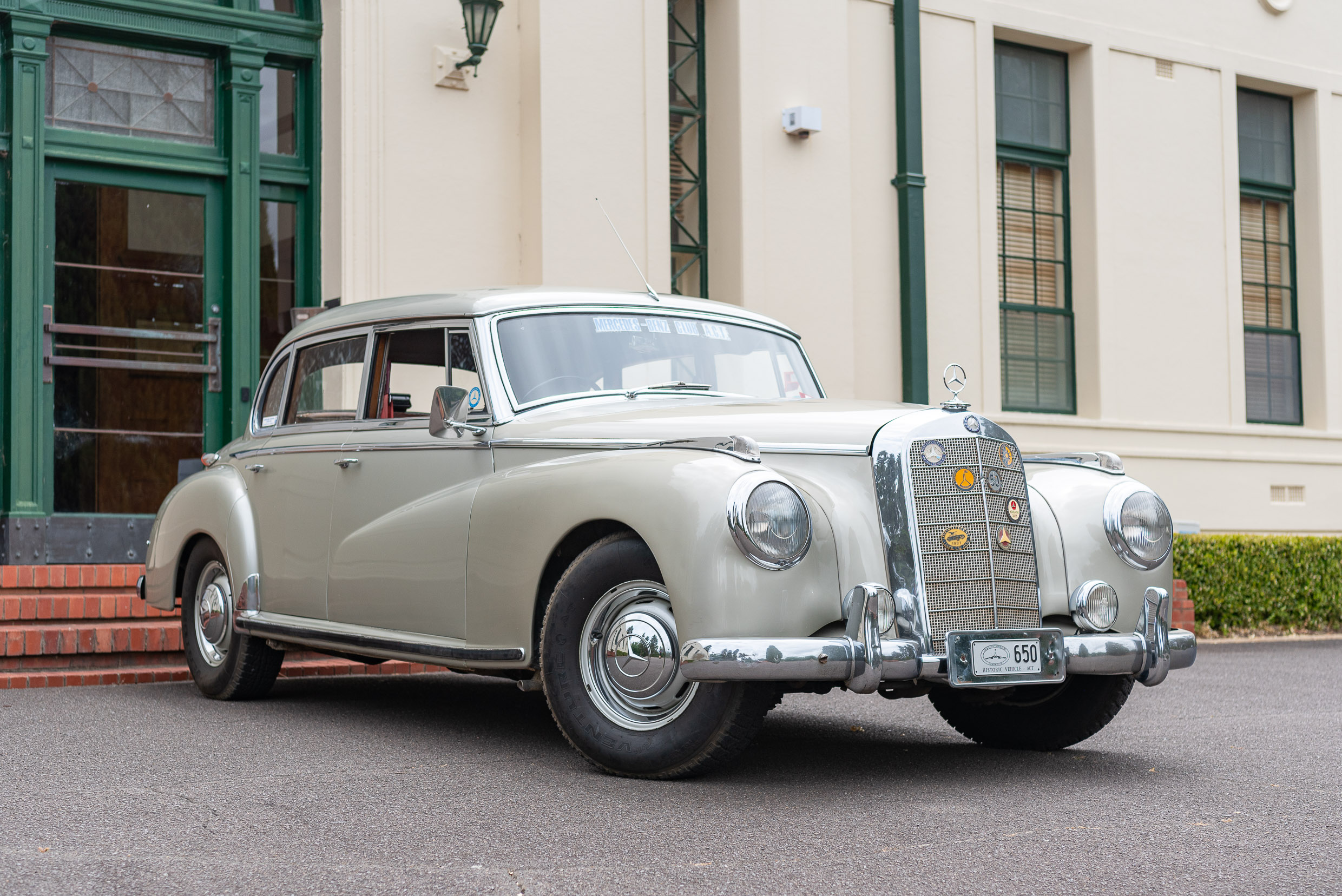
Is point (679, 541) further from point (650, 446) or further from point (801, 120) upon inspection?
point (801, 120)

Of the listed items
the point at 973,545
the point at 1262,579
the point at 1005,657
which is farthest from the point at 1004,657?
the point at 1262,579

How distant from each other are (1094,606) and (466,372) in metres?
2.56

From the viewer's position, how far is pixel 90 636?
25.0 ft

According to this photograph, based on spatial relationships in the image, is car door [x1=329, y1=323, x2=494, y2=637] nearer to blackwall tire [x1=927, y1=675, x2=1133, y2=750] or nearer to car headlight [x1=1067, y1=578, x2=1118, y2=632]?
blackwall tire [x1=927, y1=675, x2=1133, y2=750]

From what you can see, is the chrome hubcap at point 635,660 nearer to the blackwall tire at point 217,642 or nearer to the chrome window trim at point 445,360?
the chrome window trim at point 445,360

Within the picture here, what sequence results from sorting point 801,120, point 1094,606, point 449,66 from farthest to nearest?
point 801,120 < point 449,66 < point 1094,606

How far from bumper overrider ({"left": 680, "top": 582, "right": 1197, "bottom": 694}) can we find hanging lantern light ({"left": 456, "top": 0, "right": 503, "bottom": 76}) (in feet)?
22.0

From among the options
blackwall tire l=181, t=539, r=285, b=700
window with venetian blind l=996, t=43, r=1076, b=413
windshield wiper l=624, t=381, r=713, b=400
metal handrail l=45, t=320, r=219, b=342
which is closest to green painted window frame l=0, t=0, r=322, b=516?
metal handrail l=45, t=320, r=219, b=342

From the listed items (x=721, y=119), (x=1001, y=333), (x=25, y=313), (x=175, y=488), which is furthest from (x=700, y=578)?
(x=1001, y=333)

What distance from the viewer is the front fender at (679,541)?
4305mm

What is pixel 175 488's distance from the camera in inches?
289

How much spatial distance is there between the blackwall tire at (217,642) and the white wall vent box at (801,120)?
20.4 feet

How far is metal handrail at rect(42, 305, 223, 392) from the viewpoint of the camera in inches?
364

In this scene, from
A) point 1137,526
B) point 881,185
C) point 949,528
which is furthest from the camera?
point 881,185
